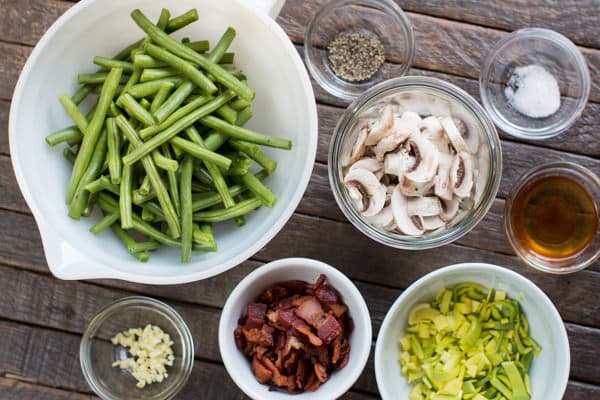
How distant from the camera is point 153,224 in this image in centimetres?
193

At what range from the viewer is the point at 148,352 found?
2.27 metres

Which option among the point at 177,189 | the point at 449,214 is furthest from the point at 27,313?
the point at 449,214

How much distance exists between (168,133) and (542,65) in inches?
48.3

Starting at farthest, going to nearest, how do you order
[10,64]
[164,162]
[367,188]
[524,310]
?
[10,64]
[524,310]
[367,188]
[164,162]

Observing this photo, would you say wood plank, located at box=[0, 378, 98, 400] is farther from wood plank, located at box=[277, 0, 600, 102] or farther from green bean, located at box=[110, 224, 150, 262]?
wood plank, located at box=[277, 0, 600, 102]

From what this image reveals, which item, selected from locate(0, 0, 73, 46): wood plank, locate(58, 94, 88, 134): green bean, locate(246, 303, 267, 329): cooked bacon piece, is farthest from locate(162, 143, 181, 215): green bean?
locate(0, 0, 73, 46): wood plank

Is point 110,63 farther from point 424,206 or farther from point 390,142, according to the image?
point 424,206

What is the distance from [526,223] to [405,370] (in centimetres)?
59

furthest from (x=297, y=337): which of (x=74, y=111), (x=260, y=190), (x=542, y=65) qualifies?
(x=542, y=65)

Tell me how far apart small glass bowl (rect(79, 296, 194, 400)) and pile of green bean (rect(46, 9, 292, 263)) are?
41 cm

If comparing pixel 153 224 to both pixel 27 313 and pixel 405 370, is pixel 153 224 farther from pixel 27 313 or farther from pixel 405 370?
pixel 405 370

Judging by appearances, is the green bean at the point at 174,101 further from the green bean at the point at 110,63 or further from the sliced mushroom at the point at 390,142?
the sliced mushroom at the point at 390,142

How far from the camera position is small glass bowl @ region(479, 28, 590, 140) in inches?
83.9

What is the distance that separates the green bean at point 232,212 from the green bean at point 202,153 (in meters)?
0.13
